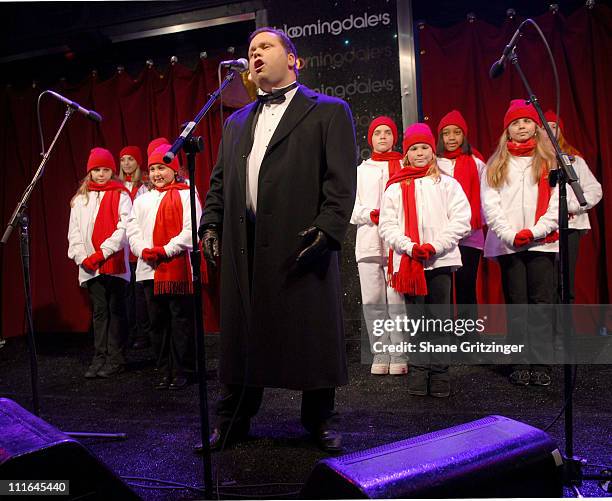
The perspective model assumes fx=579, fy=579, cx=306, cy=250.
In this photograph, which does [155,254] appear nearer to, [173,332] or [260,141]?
[173,332]

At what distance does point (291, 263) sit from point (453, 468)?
1.19 m

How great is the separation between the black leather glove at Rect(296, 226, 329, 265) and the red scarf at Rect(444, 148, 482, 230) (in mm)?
2007

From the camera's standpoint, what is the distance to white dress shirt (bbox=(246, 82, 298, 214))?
258 cm

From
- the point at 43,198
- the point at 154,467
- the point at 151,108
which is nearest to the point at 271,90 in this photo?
the point at 154,467

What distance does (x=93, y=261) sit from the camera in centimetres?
425

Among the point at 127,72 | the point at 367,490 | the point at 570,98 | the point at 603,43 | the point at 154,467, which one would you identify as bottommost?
the point at 154,467

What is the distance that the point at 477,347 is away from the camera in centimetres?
417

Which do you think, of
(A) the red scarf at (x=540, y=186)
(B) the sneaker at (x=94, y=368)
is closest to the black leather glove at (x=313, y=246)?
(A) the red scarf at (x=540, y=186)

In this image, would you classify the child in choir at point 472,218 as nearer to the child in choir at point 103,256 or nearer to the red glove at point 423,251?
the red glove at point 423,251

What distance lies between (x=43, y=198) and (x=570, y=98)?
548cm

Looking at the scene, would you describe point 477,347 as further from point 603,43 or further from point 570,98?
point 603,43

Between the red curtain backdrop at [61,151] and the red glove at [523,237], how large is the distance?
348cm

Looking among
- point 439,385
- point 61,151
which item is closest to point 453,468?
point 439,385

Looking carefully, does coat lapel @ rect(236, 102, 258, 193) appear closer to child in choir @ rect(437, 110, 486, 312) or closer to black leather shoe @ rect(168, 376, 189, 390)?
black leather shoe @ rect(168, 376, 189, 390)
